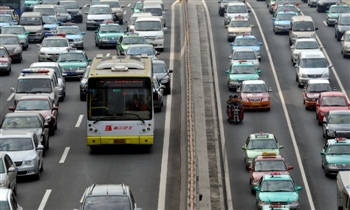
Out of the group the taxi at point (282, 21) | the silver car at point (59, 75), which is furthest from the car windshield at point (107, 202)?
the taxi at point (282, 21)

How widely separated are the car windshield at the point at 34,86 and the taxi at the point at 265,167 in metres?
11.4

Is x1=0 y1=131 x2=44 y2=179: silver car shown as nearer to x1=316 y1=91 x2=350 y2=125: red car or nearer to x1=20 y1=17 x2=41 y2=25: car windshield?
x1=316 y1=91 x2=350 y2=125: red car

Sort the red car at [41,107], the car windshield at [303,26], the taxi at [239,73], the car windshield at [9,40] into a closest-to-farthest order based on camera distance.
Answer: the red car at [41,107]
the taxi at [239,73]
the car windshield at [9,40]
the car windshield at [303,26]

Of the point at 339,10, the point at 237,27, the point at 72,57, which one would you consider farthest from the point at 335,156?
the point at 339,10

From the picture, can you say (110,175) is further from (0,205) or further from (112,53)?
(112,53)

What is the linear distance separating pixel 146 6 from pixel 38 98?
3590 centimetres

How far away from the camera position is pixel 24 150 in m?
41.9

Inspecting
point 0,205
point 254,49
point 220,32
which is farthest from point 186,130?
point 220,32

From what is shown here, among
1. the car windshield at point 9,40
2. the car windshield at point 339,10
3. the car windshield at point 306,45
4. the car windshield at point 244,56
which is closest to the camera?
the car windshield at point 244,56

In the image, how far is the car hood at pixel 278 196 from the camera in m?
42.5

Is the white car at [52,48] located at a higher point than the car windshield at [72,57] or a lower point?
lower

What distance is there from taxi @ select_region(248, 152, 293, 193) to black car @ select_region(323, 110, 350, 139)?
20.9 ft

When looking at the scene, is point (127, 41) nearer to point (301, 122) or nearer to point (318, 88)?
point (318, 88)

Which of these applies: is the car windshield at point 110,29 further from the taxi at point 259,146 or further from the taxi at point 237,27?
the taxi at point 259,146
